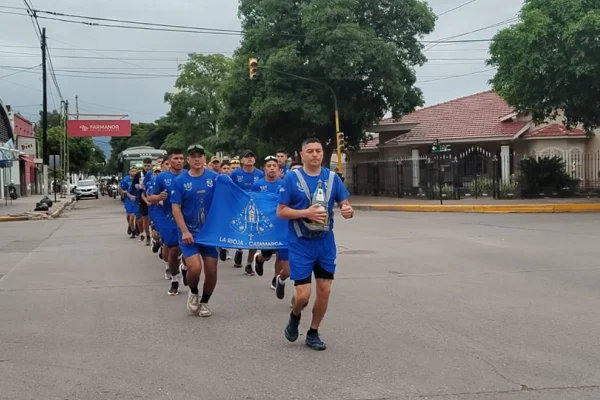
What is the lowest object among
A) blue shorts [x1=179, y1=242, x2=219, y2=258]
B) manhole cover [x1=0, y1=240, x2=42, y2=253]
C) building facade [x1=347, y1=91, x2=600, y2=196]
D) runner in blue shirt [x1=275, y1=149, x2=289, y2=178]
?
manhole cover [x1=0, y1=240, x2=42, y2=253]

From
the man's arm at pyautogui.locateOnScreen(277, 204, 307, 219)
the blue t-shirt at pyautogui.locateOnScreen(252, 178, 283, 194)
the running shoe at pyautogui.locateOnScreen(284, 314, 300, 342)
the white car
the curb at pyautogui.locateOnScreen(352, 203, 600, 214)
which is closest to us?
the man's arm at pyautogui.locateOnScreen(277, 204, 307, 219)

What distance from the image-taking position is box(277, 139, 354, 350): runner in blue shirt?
617 centimetres

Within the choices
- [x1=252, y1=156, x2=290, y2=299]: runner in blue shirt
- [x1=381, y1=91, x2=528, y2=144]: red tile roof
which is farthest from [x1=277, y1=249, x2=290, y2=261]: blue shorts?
[x1=381, y1=91, x2=528, y2=144]: red tile roof

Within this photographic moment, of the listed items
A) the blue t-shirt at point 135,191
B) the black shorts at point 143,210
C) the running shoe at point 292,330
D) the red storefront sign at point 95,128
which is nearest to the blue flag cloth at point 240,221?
the running shoe at point 292,330

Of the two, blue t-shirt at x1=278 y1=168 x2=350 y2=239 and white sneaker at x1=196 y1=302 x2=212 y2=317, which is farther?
white sneaker at x1=196 y1=302 x2=212 y2=317

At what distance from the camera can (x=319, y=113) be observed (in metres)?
33.0

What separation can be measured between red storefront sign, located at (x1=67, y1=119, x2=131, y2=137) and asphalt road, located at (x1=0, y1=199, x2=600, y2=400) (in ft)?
179

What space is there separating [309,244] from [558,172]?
25501 mm

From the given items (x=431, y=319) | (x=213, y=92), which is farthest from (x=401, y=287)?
(x=213, y=92)

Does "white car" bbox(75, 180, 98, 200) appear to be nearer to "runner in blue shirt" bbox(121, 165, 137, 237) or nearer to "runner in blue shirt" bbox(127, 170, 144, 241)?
"runner in blue shirt" bbox(121, 165, 137, 237)

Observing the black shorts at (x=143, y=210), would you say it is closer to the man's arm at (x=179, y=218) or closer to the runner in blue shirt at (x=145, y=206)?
the runner in blue shirt at (x=145, y=206)

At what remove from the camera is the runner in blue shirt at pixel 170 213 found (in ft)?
29.4

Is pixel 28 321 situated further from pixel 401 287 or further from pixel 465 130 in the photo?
pixel 465 130

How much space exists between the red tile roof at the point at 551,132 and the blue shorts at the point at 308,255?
96.0 ft
